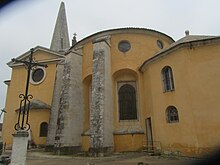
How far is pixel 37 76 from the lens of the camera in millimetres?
24031

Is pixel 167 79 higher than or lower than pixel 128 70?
lower

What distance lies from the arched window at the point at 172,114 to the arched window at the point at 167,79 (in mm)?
1234

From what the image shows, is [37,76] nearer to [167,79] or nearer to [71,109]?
[71,109]

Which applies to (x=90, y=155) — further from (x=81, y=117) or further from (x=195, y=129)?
(x=195, y=129)

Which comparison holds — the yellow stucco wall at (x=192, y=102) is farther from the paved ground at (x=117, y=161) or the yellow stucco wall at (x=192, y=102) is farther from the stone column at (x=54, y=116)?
the stone column at (x=54, y=116)

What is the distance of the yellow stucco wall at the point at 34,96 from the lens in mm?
20109

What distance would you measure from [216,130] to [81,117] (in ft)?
32.8

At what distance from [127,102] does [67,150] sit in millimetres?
5783

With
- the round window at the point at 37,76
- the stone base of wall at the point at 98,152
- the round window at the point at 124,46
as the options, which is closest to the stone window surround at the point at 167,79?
the round window at the point at 124,46

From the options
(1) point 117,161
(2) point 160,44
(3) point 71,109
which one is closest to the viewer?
(1) point 117,161

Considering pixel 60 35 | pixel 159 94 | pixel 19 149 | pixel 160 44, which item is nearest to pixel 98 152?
pixel 159 94

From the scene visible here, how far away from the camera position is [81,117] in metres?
16.8

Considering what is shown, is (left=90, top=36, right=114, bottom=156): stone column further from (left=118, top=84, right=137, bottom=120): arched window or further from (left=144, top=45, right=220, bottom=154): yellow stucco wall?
(left=144, top=45, right=220, bottom=154): yellow stucco wall

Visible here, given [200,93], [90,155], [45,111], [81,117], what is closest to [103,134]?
[90,155]
